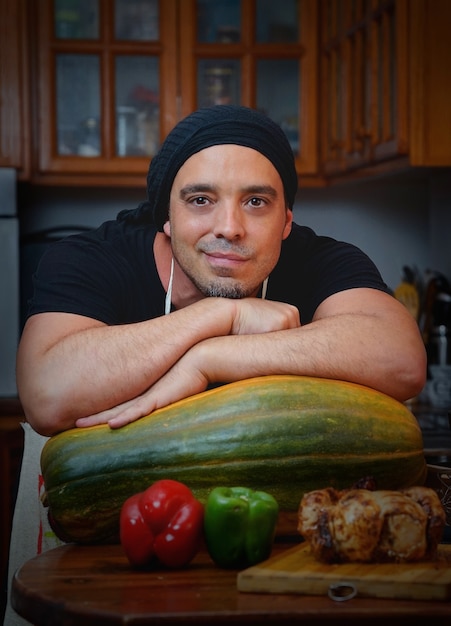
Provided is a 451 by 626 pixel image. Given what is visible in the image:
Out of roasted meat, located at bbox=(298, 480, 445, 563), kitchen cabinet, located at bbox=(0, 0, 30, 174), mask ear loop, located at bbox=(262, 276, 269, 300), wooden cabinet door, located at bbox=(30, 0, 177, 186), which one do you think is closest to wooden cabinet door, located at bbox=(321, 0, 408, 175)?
wooden cabinet door, located at bbox=(30, 0, 177, 186)

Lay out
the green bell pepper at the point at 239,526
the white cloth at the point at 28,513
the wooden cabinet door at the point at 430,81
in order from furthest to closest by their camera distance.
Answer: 1. the wooden cabinet door at the point at 430,81
2. the white cloth at the point at 28,513
3. the green bell pepper at the point at 239,526

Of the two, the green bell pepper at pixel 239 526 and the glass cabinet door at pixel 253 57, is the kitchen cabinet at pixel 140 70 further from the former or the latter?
the green bell pepper at pixel 239 526

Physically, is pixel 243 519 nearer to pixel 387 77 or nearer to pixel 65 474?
pixel 65 474

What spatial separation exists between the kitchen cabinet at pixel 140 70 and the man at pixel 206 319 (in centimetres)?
172

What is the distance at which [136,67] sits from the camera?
9.62 feet

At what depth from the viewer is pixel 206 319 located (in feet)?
3.76

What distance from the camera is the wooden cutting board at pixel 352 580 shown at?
2.96 feet

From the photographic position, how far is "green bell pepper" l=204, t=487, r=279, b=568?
0.98 meters

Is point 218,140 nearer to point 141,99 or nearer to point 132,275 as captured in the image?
point 132,275

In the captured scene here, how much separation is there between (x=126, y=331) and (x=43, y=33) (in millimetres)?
1962

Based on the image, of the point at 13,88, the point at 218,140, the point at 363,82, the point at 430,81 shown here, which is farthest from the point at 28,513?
the point at 13,88

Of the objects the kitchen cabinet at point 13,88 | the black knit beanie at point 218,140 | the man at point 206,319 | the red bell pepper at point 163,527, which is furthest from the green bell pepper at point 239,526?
the kitchen cabinet at point 13,88

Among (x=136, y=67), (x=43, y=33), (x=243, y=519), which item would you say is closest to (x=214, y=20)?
(x=136, y=67)

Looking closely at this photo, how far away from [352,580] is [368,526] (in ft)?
0.20
